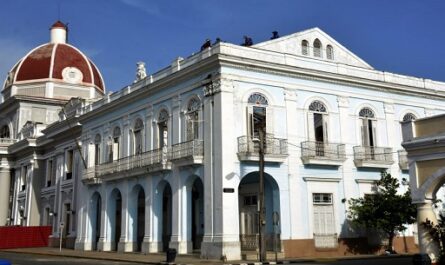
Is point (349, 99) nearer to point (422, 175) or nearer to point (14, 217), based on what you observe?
point (422, 175)

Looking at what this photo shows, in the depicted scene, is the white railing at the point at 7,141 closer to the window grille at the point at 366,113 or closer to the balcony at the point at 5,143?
the balcony at the point at 5,143

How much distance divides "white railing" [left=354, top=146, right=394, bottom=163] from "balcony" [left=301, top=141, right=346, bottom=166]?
883 millimetres

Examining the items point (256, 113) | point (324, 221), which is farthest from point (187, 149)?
point (324, 221)

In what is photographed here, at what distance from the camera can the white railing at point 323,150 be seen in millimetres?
24531

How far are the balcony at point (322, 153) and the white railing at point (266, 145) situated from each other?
1.15 metres

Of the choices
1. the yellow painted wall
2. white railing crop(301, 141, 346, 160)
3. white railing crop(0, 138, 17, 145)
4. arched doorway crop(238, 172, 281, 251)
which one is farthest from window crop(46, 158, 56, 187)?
the yellow painted wall

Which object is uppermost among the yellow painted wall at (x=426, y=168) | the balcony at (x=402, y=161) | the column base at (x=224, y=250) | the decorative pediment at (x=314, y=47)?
the decorative pediment at (x=314, y=47)

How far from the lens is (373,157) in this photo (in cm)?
2633

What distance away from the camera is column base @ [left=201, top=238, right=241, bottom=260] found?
2156 centimetres

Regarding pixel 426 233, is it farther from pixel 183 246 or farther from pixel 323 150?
pixel 183 246

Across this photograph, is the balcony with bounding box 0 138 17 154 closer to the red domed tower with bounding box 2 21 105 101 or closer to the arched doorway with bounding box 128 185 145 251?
the red domed tower with bounding box 2 21 105 101

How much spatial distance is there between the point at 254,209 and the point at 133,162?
7144 millimetres

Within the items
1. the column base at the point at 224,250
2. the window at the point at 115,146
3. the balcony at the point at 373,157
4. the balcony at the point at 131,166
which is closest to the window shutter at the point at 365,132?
the balcony at the point at 373,157

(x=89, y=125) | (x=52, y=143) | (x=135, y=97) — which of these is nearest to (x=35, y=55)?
(x=52, y=143)
